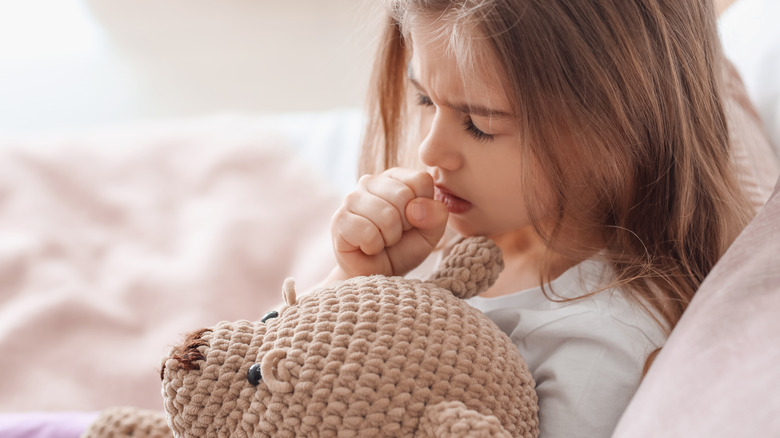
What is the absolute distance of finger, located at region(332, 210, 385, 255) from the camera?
676mm

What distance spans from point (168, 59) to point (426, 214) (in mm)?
1436

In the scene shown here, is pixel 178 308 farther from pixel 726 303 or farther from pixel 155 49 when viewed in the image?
pixel 155 49

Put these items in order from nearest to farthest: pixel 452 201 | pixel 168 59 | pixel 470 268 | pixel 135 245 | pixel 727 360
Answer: pixel 727 360, pixel 470 268, pixel 452 201, pixel 135 245, pixel 168 59

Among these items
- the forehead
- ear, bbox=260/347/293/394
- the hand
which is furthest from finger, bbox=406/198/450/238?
ear, bbox=260/347/293/394

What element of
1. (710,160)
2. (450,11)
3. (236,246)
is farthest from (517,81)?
(236,246)

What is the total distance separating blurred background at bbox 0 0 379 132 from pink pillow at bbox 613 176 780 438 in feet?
4.16

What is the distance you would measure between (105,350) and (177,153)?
0.40 m

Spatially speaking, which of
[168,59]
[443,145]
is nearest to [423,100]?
[443,145]

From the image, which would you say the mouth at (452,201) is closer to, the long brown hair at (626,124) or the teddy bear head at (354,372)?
the long brown hair at (626,124)

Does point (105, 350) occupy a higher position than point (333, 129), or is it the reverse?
point (333, 129)

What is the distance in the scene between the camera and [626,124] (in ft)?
2.21

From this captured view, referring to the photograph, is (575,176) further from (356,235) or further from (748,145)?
(748,145)

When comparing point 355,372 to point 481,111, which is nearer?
point 355,372

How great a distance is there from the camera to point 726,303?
47 centimetres
